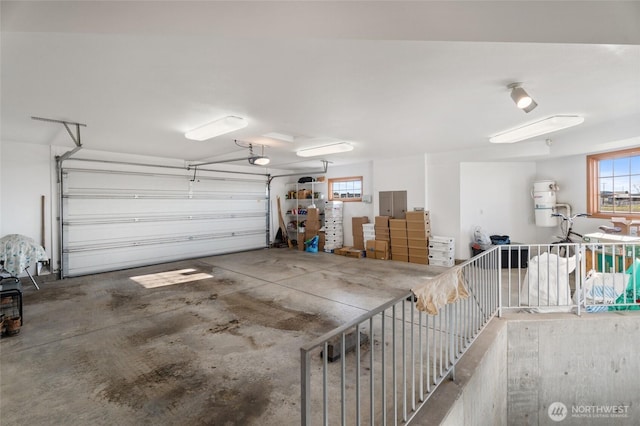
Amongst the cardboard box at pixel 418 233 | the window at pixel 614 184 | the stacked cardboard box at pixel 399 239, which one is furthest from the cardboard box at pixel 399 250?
the window at pixel 614 184

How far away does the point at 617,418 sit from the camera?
3.38 metres

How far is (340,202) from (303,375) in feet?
25.3

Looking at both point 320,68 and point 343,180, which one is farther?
point 343,180

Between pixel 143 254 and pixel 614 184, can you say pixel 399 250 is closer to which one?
pixel 614 184

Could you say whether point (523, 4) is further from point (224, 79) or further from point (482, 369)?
point (482, 369)

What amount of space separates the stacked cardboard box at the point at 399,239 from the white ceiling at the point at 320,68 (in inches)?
95.5

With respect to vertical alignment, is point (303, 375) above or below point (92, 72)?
below

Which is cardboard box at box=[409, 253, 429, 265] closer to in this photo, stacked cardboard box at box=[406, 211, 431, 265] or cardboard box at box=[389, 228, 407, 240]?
stacked cardboard box at box=[406, 211, 431, 265]

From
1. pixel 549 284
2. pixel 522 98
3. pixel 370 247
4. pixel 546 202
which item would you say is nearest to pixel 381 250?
pixel 370 247

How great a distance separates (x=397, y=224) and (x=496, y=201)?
2.34m

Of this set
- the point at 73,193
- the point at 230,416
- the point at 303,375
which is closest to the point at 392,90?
the point at 303,375

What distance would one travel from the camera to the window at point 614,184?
485cm

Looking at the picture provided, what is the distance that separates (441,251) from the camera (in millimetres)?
6422

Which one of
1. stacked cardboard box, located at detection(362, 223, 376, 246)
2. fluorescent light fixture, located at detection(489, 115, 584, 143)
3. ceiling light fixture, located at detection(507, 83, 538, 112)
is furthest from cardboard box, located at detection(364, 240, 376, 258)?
ceiling light fixture, located at detection(507, 83, 538, 112)
